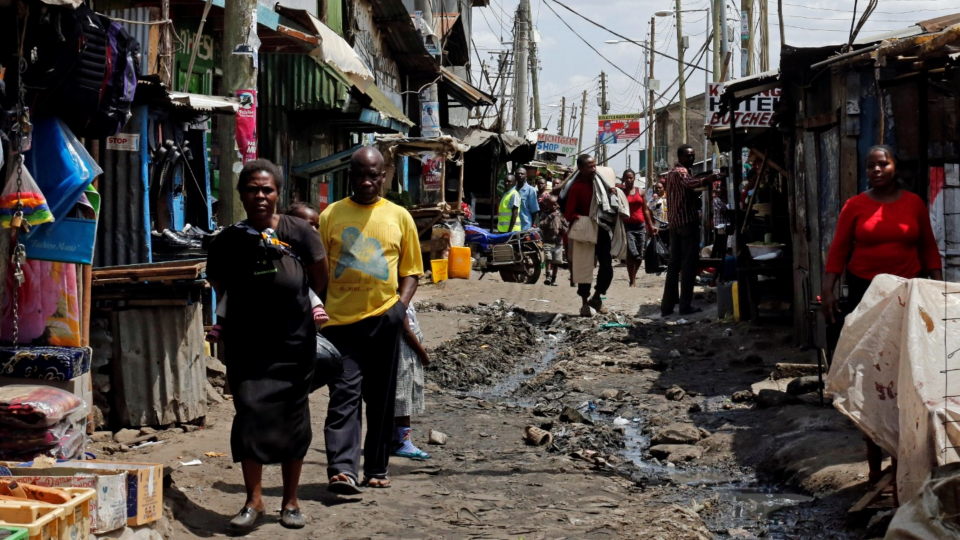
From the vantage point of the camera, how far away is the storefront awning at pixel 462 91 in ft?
89.3

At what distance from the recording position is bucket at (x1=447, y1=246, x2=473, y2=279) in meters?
18.5

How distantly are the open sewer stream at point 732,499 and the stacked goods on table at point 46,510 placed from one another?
10.2ft

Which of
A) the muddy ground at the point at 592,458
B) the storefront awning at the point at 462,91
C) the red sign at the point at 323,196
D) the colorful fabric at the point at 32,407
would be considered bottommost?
the muddy ground at the point at 592,458

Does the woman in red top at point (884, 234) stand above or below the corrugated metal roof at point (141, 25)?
below

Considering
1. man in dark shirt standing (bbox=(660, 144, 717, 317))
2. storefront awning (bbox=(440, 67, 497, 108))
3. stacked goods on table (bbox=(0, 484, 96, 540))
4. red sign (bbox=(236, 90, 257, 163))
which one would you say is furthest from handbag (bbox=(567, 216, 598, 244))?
storefront awning (bbox=(440, 67, 497, 108))

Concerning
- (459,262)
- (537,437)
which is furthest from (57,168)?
(459,262)

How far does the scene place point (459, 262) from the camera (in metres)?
18.5

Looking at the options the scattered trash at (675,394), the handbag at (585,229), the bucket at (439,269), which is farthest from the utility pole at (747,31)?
the scattered trash at (675,394)

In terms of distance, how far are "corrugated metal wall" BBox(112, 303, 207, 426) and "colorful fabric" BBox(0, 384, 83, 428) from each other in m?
1.53

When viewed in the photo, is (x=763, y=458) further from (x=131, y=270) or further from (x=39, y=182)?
(x=39, y=182)

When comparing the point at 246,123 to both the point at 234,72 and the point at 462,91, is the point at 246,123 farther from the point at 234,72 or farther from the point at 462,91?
the point at 462,91

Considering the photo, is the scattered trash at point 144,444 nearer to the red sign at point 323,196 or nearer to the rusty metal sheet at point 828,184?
the rusty metal sheet at point 828,184

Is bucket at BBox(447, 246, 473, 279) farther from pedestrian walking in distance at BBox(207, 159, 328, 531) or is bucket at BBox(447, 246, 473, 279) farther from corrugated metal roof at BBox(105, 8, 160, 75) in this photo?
pedestrian walking in distance at BBox(207, 159, 328, 531)

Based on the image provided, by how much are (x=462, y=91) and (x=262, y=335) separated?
23387 millimetres
